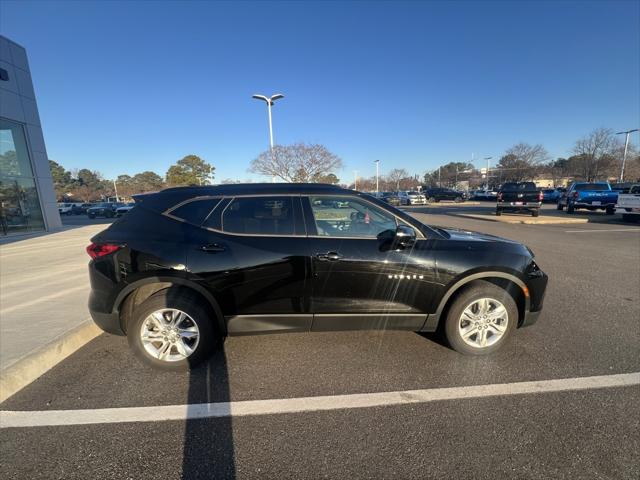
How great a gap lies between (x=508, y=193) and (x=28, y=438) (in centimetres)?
1959

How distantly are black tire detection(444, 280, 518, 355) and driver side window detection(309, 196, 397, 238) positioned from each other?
1003 mm

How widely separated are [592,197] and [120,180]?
410 feet

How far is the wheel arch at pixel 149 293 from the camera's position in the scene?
278cm

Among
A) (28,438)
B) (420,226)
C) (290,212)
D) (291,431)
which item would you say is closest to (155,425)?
(28,438)

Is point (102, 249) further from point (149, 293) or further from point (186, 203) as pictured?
point (186, 203)

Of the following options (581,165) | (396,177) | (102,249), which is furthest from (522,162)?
(102,249)

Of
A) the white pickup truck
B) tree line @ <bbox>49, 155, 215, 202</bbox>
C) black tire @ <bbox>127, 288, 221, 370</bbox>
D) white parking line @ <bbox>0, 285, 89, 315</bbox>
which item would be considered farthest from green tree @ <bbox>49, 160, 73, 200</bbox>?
the white pickup truck

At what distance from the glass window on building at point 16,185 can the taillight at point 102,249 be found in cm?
1609

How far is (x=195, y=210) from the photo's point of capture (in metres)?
2.93

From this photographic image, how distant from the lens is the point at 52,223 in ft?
51.2

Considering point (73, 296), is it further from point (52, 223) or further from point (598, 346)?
point (52, 223)

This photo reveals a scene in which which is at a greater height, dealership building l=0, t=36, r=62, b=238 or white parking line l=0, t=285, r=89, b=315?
dealership building l=0, t=36, r=62, b=238

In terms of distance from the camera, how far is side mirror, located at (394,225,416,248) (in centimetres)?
284

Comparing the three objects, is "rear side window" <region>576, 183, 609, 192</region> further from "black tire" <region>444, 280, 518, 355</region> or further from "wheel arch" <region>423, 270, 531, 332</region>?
"black tire" <region>444, 280, 518, 355</region>
